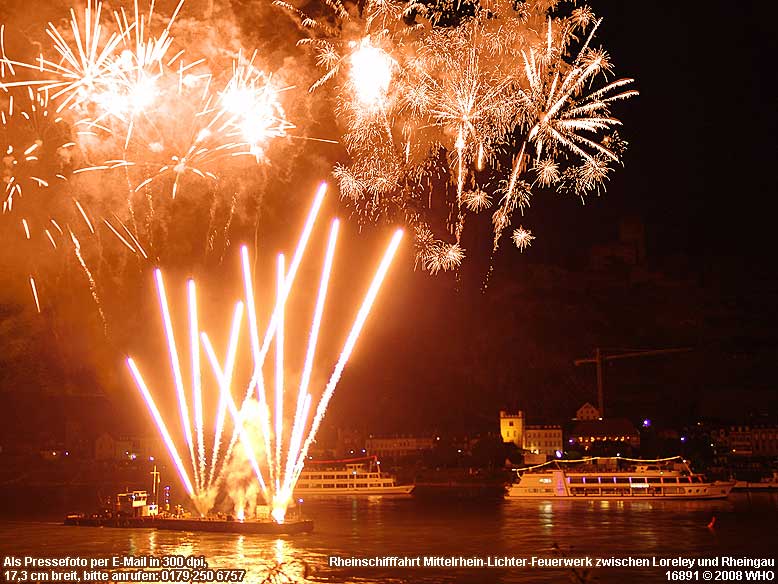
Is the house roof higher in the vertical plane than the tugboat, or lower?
higher

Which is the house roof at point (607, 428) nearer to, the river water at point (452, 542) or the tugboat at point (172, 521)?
the river water at point (452, 542)

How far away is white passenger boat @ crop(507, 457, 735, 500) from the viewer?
77188 millimetres

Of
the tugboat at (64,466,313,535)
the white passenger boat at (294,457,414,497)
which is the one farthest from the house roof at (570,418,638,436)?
the tugboat at (64,466,313,535)

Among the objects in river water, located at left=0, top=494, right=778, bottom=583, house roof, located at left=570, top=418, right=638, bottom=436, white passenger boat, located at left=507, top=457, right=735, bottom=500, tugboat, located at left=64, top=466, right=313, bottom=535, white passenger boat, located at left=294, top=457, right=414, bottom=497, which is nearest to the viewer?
river water, located at left=0, top=494, right=778, bottom=583

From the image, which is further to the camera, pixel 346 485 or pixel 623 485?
pixel 346 485

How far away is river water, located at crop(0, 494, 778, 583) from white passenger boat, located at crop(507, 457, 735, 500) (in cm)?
1332

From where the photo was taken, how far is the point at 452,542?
4312cm

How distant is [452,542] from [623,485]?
40.0m

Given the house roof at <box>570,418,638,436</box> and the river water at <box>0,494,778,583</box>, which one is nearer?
the river water at <box>0,494,778,583</box>

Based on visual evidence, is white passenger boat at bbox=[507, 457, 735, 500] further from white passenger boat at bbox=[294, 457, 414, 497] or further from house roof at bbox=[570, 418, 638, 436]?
house roof at bbox=[570, 418, 638, 436]

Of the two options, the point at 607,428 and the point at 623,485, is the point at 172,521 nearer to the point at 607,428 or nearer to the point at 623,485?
the point at 623,485

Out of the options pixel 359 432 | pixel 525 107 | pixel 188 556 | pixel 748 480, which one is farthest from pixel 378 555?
pixel 359 432

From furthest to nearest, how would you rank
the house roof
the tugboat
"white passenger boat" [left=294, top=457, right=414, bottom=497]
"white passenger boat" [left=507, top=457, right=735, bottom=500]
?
the house roof, "white passenger boat" [left=294, top=457, right=414, bottom=497], "white passenger boat" [left=507, top=457, right=735, bottom=500], the tugboat

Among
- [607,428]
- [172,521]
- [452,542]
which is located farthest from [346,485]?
[607,428]
